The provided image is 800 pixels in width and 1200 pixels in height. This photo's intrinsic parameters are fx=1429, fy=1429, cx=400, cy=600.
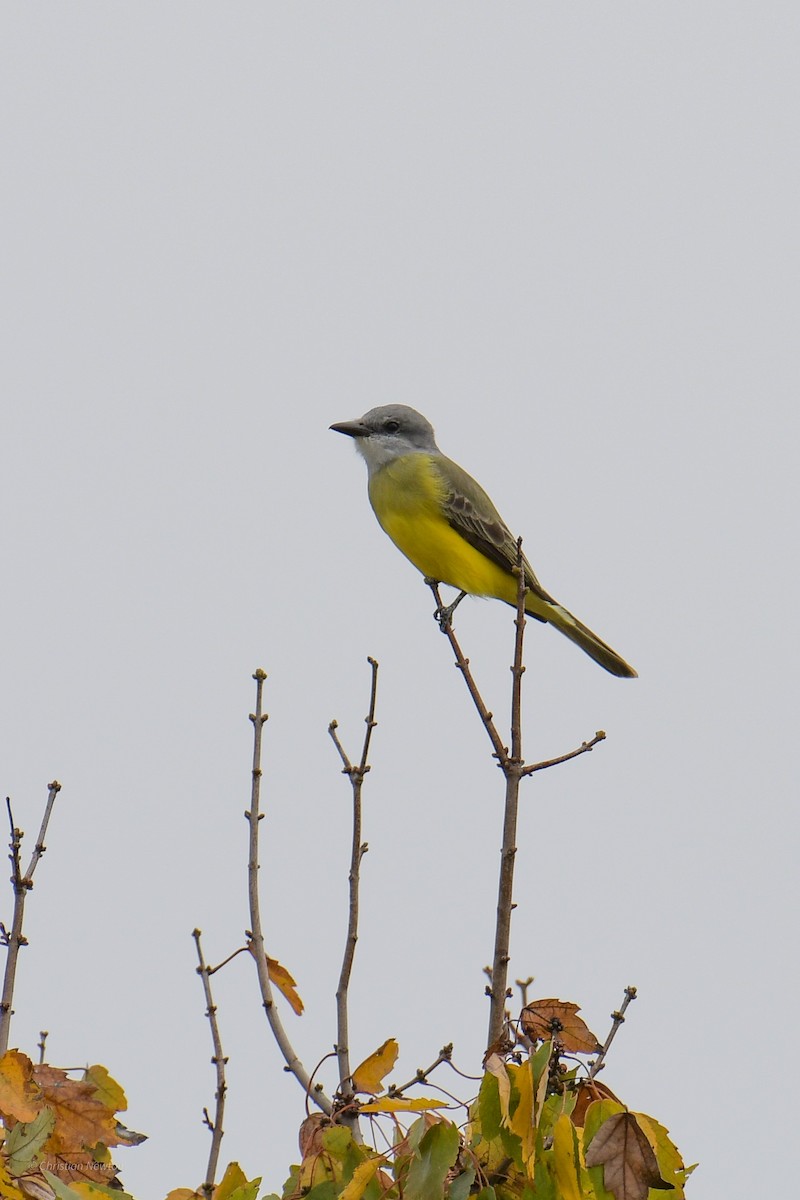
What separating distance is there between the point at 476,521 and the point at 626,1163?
672 centimetres

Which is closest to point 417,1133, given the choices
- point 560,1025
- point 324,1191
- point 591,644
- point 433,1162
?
point 433,1162

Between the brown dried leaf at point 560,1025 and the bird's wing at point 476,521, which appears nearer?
the brown dried leaf at point 560,1025

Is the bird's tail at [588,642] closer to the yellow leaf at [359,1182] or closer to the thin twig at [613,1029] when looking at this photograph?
the thin twig at [613,1029]

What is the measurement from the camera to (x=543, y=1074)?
9.22 ft

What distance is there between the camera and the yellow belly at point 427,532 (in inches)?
350

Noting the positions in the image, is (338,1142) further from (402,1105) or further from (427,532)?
(427,532)

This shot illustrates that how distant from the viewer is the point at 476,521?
921 centimetres

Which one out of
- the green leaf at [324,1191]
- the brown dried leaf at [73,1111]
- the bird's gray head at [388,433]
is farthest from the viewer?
the bird's gray head at [388,433]

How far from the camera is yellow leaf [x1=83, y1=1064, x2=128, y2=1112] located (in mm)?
3318

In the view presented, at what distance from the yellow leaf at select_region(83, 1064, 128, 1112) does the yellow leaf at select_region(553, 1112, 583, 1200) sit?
3.75ft

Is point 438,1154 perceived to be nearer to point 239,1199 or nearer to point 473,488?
point 239,1199

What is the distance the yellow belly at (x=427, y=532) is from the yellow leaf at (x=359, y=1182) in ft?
20.3

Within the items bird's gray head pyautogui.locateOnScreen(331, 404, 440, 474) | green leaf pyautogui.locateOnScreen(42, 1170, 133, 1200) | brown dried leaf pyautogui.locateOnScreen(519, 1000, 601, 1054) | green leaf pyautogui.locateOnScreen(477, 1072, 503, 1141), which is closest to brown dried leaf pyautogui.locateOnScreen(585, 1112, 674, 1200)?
green leaf pyautogui.locateOnScreen(477, 1072, 503, 1141)

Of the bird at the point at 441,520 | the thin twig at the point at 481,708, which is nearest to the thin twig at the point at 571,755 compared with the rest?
the thin twig at the point at 481,708
